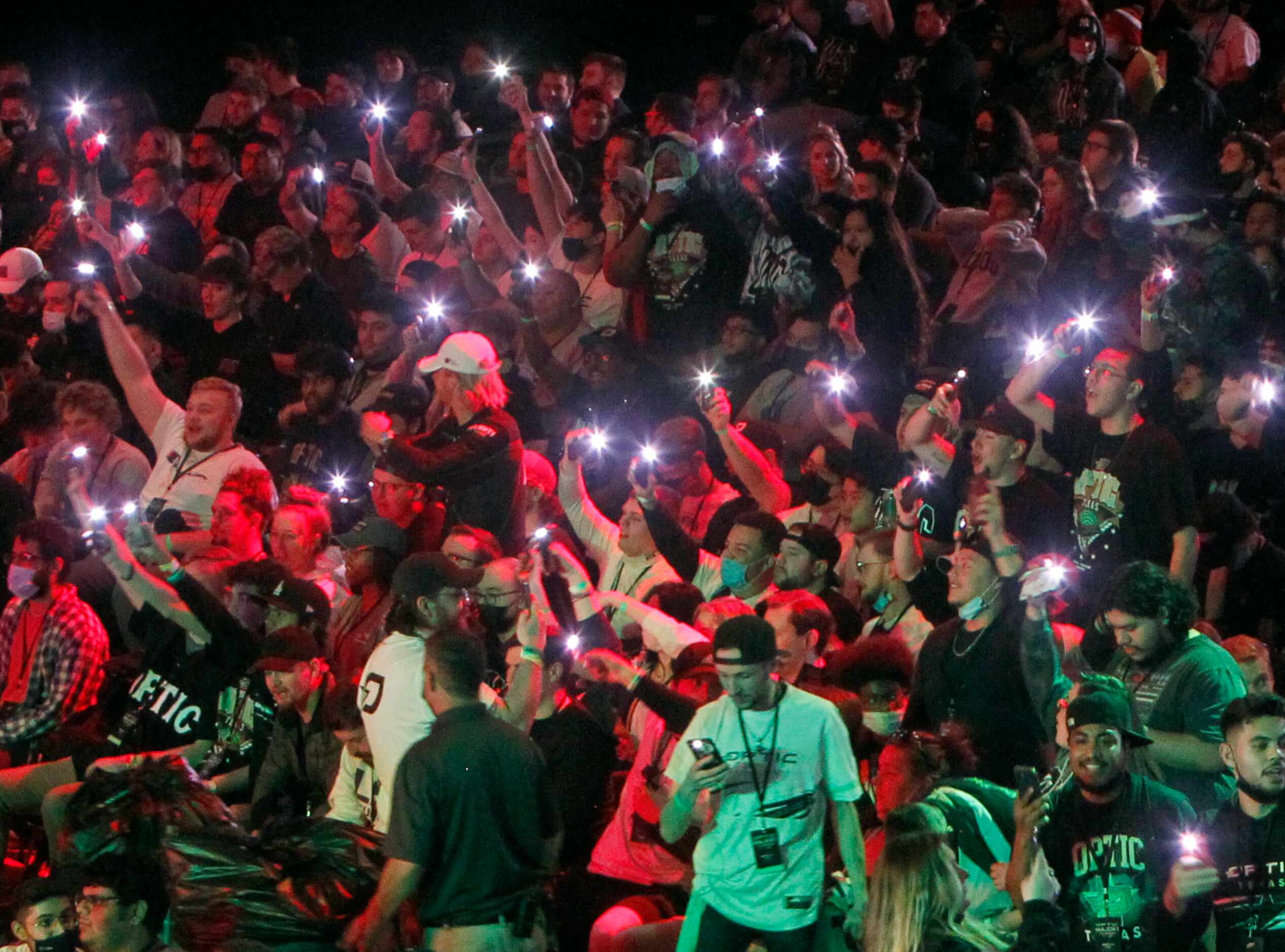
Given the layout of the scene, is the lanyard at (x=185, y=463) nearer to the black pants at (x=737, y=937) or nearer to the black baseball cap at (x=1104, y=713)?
the black pants at (x=737, y=937)

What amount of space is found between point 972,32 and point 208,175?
482 centimetres

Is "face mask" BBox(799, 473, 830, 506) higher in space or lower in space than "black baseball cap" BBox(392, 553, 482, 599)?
higher

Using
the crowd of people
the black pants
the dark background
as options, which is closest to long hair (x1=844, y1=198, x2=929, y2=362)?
the crowd of people

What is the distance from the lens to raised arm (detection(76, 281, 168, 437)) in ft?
31.1

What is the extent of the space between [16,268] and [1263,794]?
7.72 m

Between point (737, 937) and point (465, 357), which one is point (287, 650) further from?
point (737, 937)

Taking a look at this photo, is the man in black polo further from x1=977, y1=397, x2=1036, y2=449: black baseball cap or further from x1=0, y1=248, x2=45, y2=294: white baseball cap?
x1=0, y1=248, x2=45, y2=294: white baseball cap

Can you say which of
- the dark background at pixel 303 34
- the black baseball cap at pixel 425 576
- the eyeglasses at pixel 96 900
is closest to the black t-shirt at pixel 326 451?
the black baseball cap at pixel 425 576

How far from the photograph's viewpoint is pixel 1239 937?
17.7 ft

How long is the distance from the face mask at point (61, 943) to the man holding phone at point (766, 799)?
171 cm

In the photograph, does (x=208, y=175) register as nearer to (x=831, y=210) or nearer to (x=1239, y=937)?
(x=831, y=210)

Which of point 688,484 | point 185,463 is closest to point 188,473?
point 185,463

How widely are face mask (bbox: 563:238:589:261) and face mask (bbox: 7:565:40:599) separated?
348cm

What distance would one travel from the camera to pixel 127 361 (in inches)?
378
